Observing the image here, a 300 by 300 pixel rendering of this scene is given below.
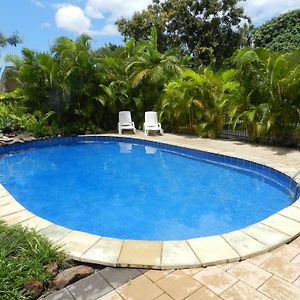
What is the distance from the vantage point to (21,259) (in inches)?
107

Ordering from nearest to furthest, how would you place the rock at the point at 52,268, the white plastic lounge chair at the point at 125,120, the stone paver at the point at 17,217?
the rock at the point at 52,268 → the stone paver at the point at 17,217 → the white plastic lounge chair at the point at 125,120

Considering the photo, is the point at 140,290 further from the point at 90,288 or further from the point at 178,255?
the point at 178,255

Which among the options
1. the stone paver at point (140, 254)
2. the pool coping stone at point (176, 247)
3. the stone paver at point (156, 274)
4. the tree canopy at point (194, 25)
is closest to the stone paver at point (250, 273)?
the pool coping stone at point (176, 247)

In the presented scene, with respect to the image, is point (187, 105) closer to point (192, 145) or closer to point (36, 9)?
point (192, 145)

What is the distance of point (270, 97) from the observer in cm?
773

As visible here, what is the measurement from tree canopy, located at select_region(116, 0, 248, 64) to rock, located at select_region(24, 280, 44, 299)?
18899 mm

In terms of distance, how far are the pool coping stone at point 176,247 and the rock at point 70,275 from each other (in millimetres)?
135

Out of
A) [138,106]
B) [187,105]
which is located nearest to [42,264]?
[187,105]

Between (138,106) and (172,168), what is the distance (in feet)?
19.4

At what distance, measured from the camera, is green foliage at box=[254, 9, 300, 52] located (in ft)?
73.4

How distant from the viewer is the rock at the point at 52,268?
8.80 feet

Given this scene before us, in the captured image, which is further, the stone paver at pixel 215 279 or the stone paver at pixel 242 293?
the stone paver at pixel 215 279

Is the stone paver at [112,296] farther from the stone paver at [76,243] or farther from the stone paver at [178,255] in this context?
the stone paver at [76,243]

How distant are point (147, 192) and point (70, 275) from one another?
3595mm
